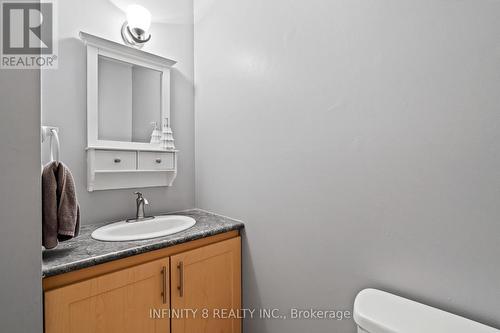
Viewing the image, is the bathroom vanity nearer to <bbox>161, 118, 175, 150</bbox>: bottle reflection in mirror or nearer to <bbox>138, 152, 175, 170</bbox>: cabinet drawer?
<bbox>138, 152, 175, 170</bbox>: cabinet drawer

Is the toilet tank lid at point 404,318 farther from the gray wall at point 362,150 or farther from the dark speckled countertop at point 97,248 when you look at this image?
the dark speckled countertop at point 97,248

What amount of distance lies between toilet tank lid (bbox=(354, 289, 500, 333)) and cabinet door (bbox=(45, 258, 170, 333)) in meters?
0.82

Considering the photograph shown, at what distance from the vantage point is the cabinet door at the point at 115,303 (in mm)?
792

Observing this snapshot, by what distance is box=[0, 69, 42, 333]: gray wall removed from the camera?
25.5 inches

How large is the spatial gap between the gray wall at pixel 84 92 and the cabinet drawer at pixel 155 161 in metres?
0.15

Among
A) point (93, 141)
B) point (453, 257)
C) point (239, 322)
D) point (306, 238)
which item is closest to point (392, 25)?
point (453, 257)

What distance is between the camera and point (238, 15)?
1390mm

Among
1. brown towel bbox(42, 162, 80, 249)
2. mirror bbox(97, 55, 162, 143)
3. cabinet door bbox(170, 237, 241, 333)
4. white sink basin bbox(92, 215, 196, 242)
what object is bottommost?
cabinet door bbox(170, 237, 241, 333)

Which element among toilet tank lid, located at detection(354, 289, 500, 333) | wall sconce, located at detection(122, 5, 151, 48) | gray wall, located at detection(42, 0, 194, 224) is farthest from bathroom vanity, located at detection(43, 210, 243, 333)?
wall sconce, located at detection(122, 5, 151, 48)

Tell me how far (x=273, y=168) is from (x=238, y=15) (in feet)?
3.19

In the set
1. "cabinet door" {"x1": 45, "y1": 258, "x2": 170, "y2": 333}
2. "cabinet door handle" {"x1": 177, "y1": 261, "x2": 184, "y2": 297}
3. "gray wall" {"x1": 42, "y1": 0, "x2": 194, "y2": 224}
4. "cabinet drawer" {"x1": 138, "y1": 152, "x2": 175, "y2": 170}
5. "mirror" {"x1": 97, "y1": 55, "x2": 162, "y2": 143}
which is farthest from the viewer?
"cabinet drawer" {"x1": 138, "y1": 152, "x2": 175, "y2": 170}

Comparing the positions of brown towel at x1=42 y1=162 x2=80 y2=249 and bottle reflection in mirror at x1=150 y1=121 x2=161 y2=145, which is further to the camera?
bottle reflection in mirror at x1=150 y1=121 x2=161 y2=145

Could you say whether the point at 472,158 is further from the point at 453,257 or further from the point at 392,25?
the point at 392,25

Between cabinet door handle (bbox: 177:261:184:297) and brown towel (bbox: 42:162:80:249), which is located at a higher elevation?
brown towel (bbox: 42:162:80:249)
